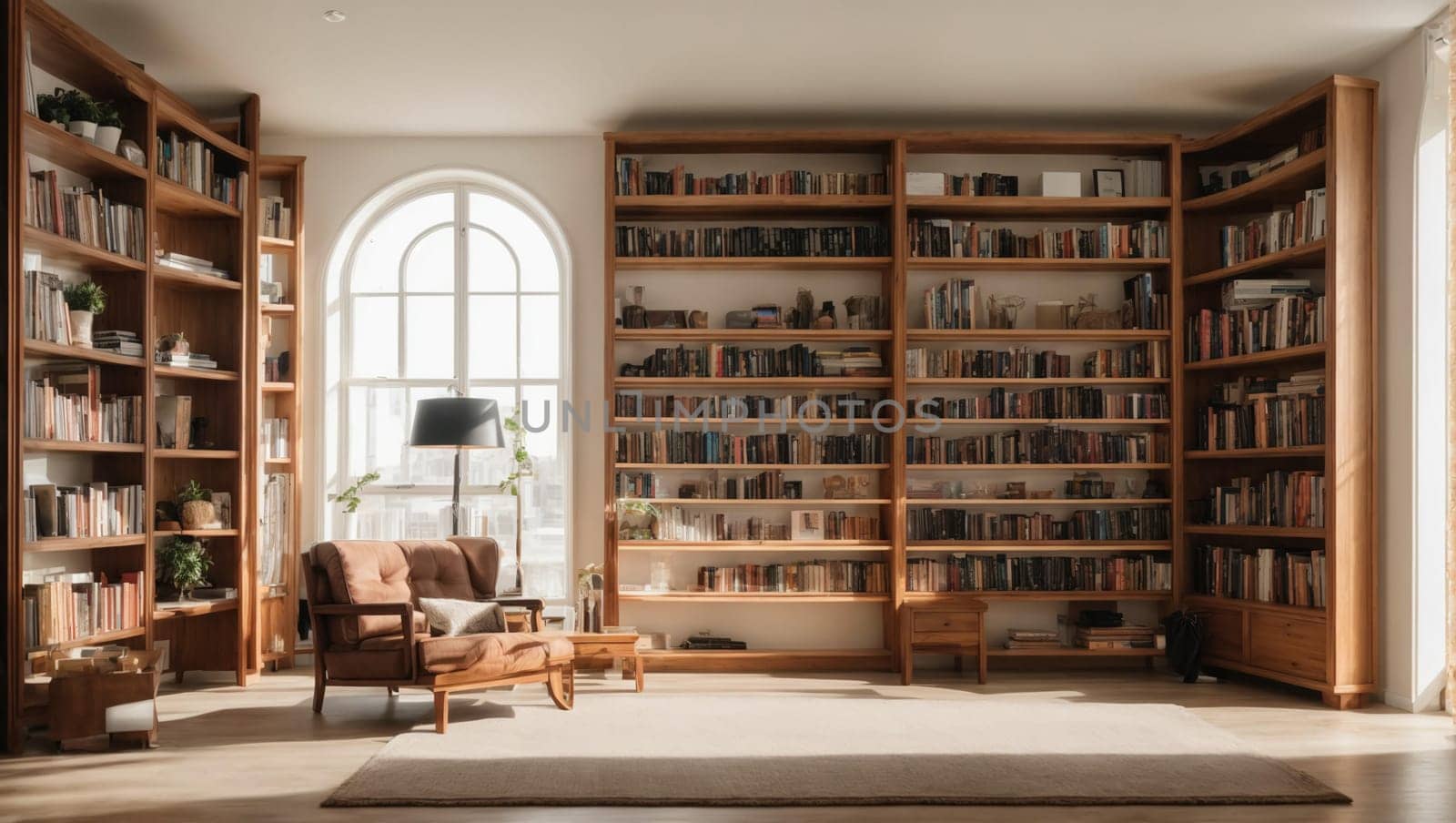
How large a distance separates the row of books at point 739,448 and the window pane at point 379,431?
1.55 metres

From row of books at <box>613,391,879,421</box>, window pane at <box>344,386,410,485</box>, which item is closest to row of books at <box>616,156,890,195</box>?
row of books at <box>613,391,879,421</box>

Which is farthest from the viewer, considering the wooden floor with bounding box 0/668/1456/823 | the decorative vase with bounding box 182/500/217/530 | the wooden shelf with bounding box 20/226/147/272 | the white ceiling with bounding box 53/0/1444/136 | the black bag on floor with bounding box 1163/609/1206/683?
the black bag on floor with bounding box 1163/609/1206/683

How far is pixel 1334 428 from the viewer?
20.1ft

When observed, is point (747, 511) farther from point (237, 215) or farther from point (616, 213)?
point (237, 215)

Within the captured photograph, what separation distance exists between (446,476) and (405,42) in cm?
286

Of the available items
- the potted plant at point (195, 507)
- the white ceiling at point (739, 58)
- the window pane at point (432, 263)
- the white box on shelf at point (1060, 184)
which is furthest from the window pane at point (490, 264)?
the white box on shelf at point (1060, 184)

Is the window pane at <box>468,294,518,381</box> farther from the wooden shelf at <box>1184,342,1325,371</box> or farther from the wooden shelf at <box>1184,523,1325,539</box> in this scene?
the wooden shelf at <box>1184,523,1325,539</box>

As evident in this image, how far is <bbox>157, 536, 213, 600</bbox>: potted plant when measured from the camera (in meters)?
6.52

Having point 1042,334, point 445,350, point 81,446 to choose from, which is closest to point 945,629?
point 1042,334

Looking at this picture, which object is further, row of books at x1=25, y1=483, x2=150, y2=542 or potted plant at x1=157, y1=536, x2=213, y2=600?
potted plant at x1=157, y1=536, x2=213, y2=600

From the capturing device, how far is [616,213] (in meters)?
7.55

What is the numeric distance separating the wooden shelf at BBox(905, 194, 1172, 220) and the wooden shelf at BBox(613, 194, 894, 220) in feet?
0.92

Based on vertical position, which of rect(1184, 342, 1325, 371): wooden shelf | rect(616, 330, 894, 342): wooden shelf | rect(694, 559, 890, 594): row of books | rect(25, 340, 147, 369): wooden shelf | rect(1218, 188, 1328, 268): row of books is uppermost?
rect(1218, 188, 1328, 268): row of books

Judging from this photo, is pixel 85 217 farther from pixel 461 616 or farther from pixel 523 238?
pixel 523 238
